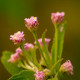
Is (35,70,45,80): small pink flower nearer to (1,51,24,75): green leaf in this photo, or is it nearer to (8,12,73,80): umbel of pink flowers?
(8,12,73,80): umbel of pink flowers

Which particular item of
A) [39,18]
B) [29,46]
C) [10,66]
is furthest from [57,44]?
[39,18]

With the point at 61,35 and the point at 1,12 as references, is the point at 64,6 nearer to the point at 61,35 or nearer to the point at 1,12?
the point at 1,12

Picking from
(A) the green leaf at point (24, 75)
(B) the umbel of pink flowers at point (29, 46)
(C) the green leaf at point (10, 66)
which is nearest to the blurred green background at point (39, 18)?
(C) the green leaf at point (10, 66)

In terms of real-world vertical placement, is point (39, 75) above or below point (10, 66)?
below

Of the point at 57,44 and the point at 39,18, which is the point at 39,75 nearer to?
the point at 57,44

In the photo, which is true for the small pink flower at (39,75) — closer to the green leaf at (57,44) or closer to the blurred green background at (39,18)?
the green leaf at (57,44)

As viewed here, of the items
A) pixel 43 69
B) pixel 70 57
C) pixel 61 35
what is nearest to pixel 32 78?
pixel 43 69

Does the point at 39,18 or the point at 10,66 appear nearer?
the point at 10,66
